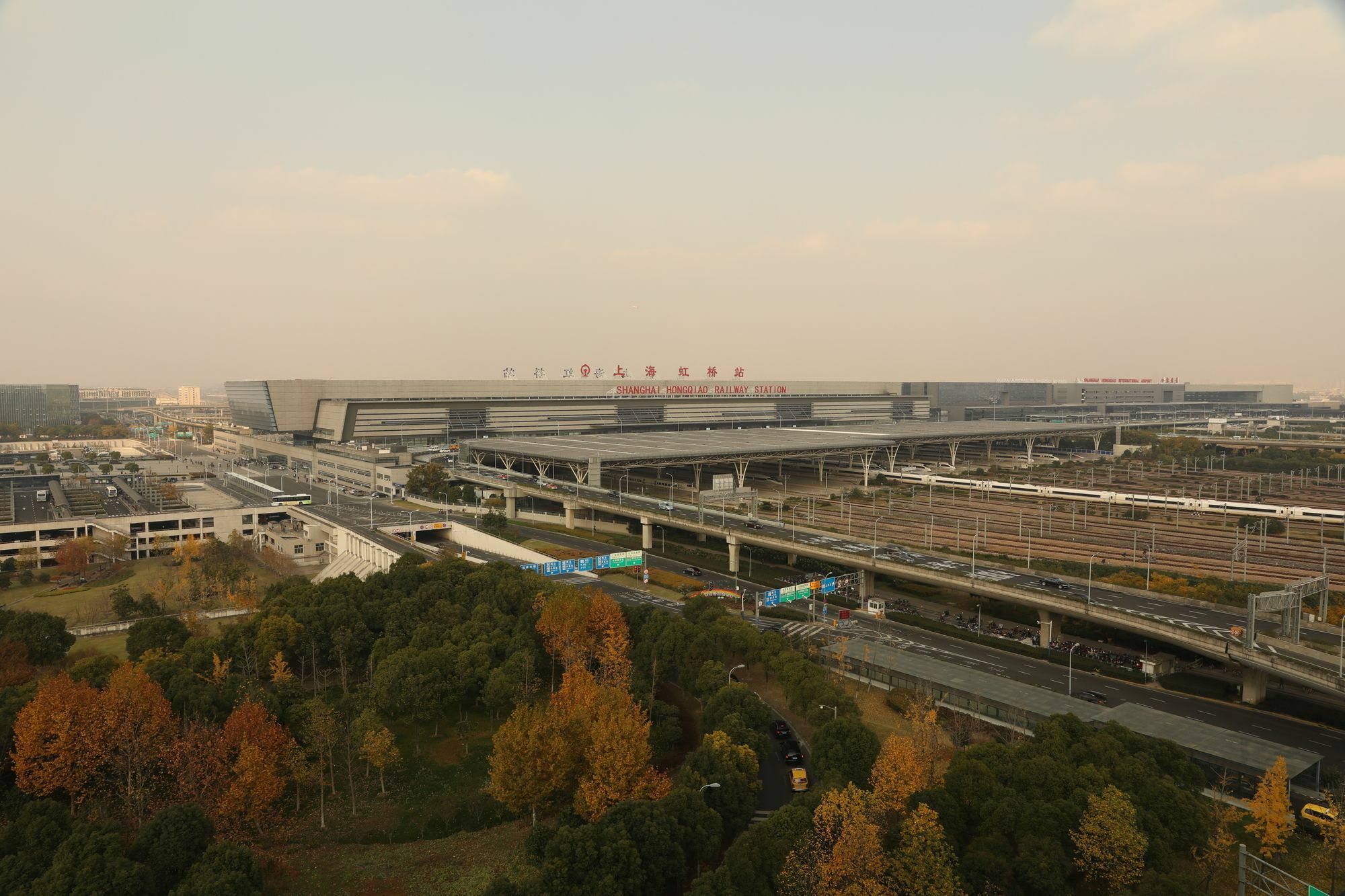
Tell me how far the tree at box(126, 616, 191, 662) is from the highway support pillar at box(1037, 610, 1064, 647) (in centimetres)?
3734

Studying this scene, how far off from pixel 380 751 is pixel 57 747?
891cm

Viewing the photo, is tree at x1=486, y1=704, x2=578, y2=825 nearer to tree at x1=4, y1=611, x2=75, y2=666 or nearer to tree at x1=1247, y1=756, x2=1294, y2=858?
tree at x1=1247, y1=756, x2=1294, y2=858

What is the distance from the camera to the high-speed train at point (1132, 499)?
6047 cm

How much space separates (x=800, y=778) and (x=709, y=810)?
5135mm

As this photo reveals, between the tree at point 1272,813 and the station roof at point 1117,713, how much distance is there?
2872 millimetres

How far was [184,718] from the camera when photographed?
26.2 meters

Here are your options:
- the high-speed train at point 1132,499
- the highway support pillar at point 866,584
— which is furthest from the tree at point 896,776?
the high-speed train at point 1132,499

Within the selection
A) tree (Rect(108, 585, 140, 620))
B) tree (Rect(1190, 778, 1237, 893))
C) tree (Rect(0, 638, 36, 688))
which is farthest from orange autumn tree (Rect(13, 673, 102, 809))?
tree (Rect(1190, 778, 1237, 893))

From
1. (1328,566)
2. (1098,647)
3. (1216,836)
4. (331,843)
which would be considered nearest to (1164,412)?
(1328,566)

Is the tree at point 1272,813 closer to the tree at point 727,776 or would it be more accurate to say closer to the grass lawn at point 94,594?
the tree at point 727,776

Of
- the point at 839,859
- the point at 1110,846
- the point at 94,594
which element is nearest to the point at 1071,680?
the point at 1110,846

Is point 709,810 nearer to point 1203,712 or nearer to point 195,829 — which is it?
point 195,829

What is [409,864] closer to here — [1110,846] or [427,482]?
[1110,846]

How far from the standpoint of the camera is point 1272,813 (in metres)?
19.5
